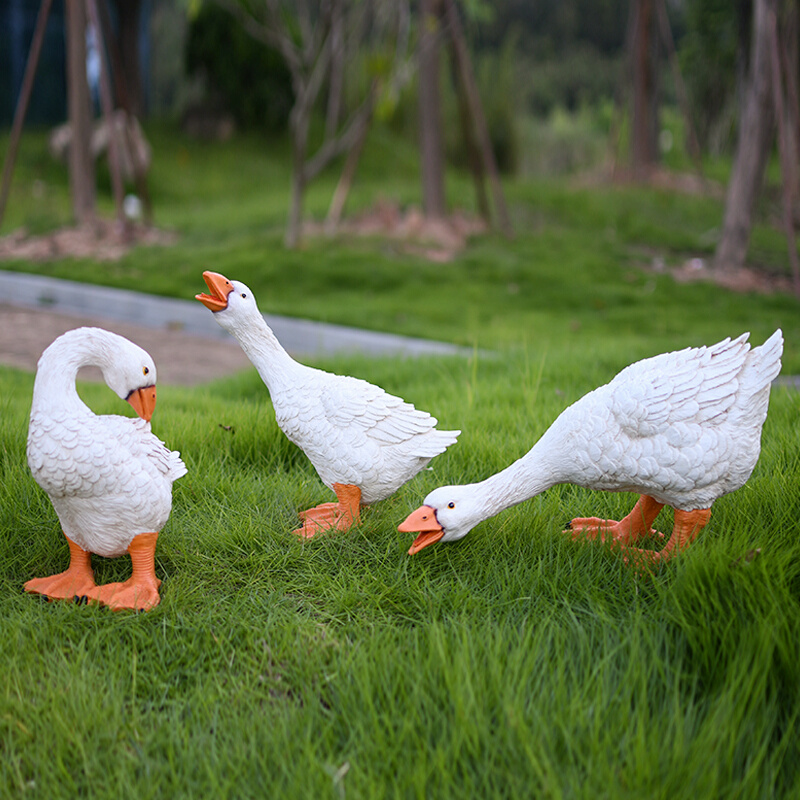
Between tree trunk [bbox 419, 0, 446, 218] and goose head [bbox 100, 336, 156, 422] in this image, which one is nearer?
goose head [bbox 100, 336, 156, 422]

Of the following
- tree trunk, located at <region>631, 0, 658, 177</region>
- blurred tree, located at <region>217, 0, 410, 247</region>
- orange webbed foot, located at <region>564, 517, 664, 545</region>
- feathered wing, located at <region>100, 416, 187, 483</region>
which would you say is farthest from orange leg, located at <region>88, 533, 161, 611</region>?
tree trunk, located at <region>631, 0, 658, 177</region>

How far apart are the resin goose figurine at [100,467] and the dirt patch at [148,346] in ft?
9.88

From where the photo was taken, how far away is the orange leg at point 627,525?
253cm

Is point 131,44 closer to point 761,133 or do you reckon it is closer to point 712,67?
point 761,133

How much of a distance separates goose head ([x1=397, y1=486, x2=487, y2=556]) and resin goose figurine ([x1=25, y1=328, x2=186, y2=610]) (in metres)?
0.80

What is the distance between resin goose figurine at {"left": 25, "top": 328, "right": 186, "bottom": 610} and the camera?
210cm

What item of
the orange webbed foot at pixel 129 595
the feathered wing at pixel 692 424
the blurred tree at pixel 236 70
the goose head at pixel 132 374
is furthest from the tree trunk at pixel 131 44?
the feathered wing at pixel 692 424

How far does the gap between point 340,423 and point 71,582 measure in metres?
1.01

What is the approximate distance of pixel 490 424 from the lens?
355 cm

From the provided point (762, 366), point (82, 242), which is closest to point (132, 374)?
point (762, 366)

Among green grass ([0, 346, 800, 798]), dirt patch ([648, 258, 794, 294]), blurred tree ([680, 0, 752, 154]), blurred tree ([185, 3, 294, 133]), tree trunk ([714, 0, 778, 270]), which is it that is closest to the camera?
green grass ([0, 346, 800, 798])

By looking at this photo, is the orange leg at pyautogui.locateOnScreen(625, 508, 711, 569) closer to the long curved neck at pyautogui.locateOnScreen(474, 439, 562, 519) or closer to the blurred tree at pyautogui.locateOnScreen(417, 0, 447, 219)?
the long curved neck at pyautogui.locateOnScreen(474, 439, 562, 519)

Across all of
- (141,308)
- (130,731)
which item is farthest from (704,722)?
(141,308)

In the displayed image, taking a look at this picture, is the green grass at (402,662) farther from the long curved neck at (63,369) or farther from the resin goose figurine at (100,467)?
the long curved neck at (63,369)
